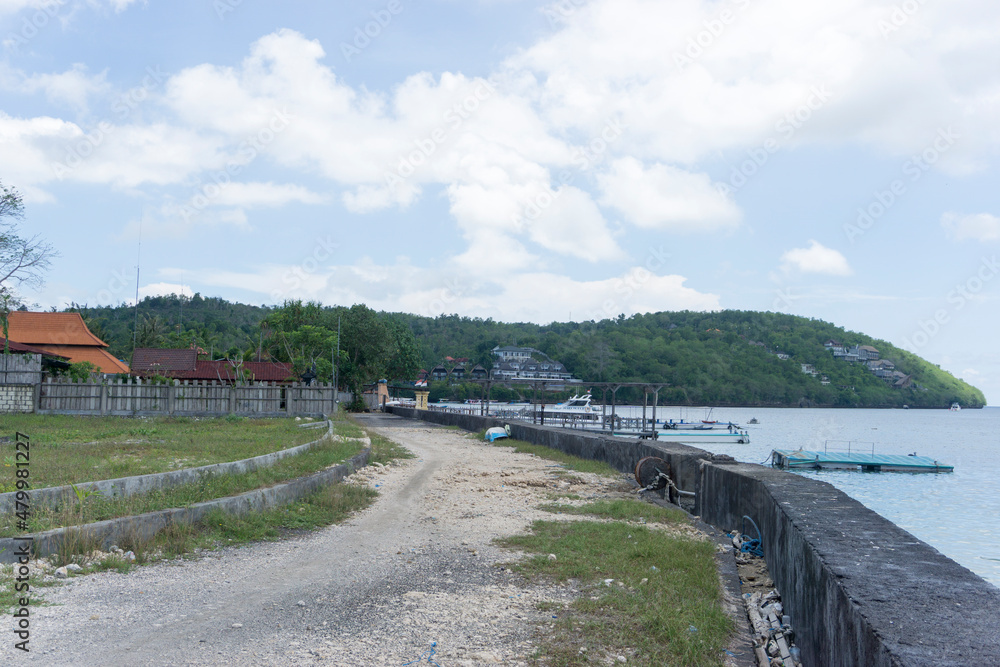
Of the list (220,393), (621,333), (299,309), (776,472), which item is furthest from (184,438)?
(621,333)

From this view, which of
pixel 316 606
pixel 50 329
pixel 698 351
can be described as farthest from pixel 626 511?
pixel 698 351

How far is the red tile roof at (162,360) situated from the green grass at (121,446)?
2052cm

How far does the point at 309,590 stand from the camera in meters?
5.58

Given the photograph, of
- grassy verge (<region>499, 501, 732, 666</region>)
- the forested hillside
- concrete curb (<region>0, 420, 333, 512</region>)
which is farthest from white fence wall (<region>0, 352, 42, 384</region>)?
the forested hillside

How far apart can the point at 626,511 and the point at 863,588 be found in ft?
20.3

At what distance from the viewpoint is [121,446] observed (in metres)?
13.4

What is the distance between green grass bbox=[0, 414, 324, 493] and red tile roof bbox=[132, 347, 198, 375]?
2052cm

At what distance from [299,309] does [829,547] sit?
57.2 meters

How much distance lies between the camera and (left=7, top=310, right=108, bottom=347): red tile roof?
3709cm

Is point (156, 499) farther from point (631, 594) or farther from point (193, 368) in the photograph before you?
point (193, 368)

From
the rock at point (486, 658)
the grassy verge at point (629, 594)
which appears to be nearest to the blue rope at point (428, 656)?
the rock at point (486, 658)

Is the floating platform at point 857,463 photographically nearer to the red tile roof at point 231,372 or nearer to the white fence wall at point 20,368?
the red tile roof at point 231,372

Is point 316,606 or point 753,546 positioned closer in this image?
point 316,606

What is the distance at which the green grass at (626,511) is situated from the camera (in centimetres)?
925
